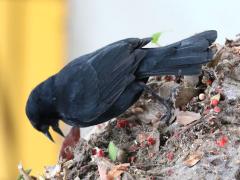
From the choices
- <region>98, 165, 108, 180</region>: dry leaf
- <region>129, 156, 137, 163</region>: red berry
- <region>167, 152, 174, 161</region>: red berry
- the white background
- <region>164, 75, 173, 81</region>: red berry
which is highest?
the white background

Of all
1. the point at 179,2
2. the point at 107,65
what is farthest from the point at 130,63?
the point at 179,2

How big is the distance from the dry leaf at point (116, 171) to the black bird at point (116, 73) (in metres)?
0.31

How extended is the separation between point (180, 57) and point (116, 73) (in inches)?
9.6

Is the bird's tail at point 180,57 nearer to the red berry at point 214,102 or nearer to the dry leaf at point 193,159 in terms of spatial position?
the red berry at point 214,102

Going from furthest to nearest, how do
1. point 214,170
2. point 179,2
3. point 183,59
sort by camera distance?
1. point 179,2
2. point 183,59
3. point 214,170

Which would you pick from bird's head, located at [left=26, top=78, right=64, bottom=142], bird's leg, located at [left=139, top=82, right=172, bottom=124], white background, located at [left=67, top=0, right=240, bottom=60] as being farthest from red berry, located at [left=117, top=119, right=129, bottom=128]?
white background, located at [left=67, top=0, right=240, bottom=60]

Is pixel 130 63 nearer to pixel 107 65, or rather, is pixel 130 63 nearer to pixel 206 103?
pixel 107 65

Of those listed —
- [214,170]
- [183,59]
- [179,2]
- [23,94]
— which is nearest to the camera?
[214,170]

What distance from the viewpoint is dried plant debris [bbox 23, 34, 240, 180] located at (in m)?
1.54

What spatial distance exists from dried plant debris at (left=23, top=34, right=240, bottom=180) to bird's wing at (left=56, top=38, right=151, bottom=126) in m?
0.11

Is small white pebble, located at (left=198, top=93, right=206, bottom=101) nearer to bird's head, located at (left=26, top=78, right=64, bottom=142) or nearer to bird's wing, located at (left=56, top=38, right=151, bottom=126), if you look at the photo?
bird's wing, located at (left=56, top=38, right=151, bottom=126)

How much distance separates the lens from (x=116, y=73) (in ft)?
6.02

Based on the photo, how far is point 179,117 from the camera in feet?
5.70

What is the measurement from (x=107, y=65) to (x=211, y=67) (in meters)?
0.39
